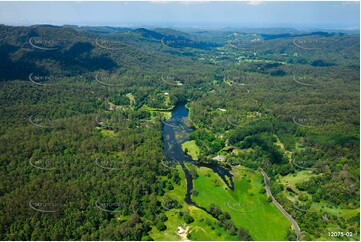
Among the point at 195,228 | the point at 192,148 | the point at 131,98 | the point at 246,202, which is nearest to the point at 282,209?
the point at 246,202

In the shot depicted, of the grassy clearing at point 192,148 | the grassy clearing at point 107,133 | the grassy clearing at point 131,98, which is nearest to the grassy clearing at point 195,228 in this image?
the grassy clearing at point 192,148

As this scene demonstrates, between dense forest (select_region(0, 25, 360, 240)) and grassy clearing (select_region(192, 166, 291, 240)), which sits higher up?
dense forest (select_region(0, 25, 360, 240))

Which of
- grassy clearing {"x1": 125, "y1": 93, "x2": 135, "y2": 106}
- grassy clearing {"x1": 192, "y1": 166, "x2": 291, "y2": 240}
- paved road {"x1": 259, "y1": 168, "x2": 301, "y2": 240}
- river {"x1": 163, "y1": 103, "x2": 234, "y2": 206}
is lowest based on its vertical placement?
grassy clearing {"x1": 192, "y1": 166, "x2": 291, "y2": 240}

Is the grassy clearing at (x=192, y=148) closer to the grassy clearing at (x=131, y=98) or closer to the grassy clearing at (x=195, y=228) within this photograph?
the grassy clearing at (x=195, y=228)

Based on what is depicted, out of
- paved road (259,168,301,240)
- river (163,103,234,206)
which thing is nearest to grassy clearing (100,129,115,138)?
river (163,103,234,206)

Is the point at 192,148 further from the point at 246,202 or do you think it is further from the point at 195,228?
the point at 195,228

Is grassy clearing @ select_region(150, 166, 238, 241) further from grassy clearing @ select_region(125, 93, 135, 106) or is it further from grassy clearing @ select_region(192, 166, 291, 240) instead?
grassy clearing @ select_region(125, 93, 135, 106)
